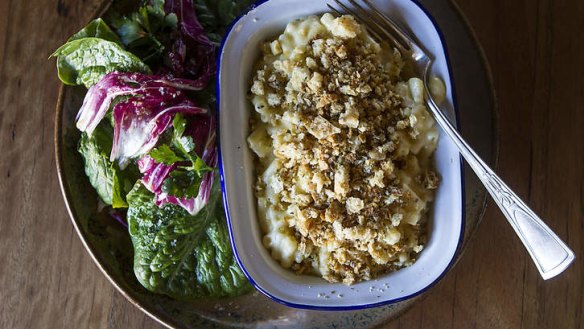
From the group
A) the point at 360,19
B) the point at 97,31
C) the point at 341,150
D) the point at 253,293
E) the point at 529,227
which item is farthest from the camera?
the point at 253,293

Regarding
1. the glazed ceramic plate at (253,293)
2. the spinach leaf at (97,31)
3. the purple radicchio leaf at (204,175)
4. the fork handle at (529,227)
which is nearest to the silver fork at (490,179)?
the fork handle at (529,227)

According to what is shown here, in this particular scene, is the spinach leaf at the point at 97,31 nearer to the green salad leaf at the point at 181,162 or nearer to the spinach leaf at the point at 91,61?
the spinach leaf at the point at 91,61

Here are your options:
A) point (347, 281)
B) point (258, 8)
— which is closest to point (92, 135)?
point (258, 8)

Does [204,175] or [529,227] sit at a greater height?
[529,227]

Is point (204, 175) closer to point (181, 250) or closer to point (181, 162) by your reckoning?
point (181, 162)

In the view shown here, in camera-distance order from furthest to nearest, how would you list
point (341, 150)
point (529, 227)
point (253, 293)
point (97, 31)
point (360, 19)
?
point (253, 293) < point (97, 31) < point (360, 19) < point (341, 150) < point (529, 227)

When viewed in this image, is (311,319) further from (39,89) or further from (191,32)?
(39,89)

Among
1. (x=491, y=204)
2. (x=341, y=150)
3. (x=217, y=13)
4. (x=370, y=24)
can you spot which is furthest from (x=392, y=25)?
(x=491, y=204)
